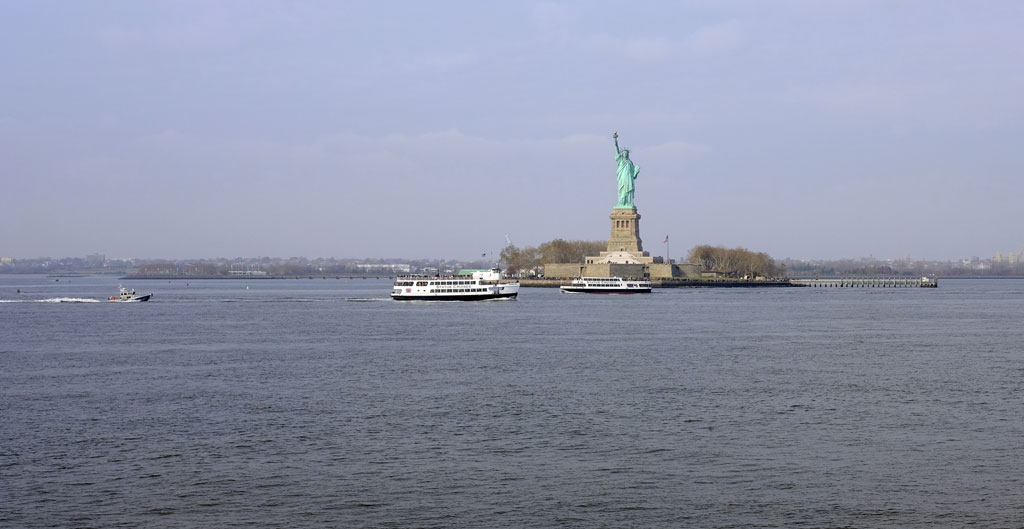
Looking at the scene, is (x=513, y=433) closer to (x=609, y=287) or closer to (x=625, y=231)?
(x=609, y=287)

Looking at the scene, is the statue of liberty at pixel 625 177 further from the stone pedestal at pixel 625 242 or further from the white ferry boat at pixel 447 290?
the white ferry boat at pixel 447 290

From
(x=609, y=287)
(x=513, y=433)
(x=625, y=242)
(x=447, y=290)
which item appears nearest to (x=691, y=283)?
(x=625, y=242)

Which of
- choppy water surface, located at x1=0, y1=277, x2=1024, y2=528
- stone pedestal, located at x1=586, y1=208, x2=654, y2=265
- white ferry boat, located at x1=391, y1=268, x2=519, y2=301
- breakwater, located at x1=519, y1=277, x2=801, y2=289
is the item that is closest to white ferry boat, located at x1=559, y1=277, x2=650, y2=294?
breakwater, located at x1=519, y1=277, x2=801, y2=289

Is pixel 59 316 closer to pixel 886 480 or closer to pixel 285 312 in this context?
pixel 285 312

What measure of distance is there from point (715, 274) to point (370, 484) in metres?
137

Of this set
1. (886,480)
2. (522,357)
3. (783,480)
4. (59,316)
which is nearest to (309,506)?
(783,480)

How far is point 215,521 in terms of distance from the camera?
17.4m

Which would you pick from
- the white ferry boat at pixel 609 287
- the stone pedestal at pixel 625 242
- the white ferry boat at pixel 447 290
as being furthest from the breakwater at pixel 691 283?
the white ferry boat at pixel 447 290

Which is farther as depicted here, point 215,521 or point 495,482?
point 495,482

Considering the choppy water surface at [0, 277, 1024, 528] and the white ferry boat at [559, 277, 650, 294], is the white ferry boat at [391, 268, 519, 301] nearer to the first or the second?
the white ferry boat at [559, 277, 650, 294]

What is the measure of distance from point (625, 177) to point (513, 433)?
376 ft

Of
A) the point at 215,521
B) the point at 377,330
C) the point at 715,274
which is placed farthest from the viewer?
the point at 715,274

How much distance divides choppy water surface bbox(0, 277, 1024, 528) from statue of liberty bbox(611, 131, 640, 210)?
88720mm

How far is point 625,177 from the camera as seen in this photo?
137250 mm
